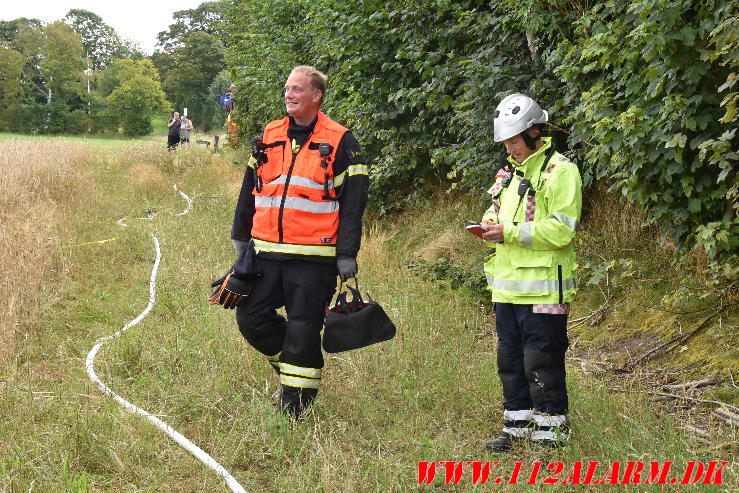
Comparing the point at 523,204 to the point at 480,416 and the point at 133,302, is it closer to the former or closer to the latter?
the point at 480,416

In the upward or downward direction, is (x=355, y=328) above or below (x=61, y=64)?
below

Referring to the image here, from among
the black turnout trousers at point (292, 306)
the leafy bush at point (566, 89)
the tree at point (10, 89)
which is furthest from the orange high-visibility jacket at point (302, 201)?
the tree at point (10, 89)

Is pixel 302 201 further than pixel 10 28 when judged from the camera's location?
No

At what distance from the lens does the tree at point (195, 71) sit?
80375mm

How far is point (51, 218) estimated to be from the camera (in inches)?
424

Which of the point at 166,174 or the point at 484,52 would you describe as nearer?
→ the point at 484,52

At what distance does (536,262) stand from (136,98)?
75.5m

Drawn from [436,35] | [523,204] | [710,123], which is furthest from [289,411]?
[436,35]

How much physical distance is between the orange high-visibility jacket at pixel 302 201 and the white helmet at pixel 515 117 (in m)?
0.97

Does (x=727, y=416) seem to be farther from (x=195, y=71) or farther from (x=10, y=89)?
(x=195, y=71)

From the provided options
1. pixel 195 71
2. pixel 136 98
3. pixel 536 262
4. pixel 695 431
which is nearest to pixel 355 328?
pixel 536 262

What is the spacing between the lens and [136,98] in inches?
2928

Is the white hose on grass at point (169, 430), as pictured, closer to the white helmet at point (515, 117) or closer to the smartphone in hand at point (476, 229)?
the smartphone in hand at point (476, 229)

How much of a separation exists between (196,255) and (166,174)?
35.3ft
